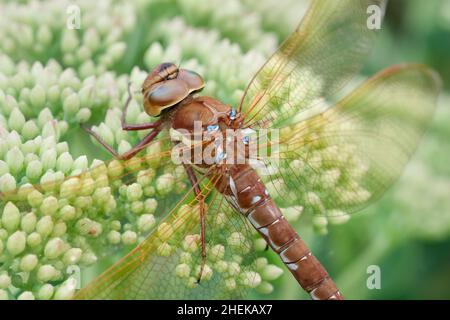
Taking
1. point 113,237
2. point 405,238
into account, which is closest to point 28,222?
point 113,237

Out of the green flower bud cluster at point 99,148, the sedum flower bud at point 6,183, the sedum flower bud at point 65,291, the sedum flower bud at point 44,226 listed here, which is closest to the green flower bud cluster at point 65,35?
the green flower bud cluster at point 99,148

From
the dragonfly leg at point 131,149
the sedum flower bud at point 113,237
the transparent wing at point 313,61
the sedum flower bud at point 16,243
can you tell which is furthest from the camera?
the transparent wing at point 313,61

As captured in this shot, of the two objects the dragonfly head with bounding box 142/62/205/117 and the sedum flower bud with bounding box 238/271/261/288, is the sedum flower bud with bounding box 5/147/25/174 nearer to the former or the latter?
the dragonfly head with bounding box 142/62/205/117

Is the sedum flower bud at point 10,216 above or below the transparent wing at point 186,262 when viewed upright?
above

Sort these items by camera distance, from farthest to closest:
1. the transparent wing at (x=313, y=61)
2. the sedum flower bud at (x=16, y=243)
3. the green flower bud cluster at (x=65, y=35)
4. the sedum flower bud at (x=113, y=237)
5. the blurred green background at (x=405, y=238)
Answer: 1. the blurred green background at (x=405, y=238)
2. the green flower bud cluster at (x=65, y=35)
3. the transparent wing at (x=313, y=61)
4. the sedum flower bud at (x=113, y=237)
5. the sedum flower bud at (x=16, y=243)

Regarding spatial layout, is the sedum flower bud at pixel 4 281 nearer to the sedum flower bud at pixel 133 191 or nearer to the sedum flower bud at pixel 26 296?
the sedum flower bud at pixel 26 296

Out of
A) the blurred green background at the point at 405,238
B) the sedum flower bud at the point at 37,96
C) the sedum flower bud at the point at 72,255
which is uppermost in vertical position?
the sedum flower bud at the point at 37,96

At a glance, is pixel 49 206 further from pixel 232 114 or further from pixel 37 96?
pixel 232 114
